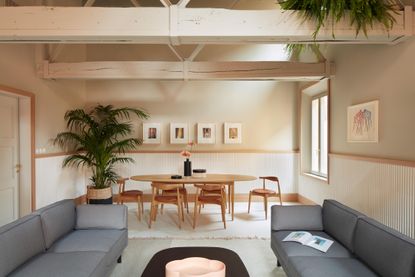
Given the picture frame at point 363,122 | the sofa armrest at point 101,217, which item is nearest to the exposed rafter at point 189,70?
the picture frame at point 363,122

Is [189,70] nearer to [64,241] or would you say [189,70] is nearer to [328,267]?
[64,241]

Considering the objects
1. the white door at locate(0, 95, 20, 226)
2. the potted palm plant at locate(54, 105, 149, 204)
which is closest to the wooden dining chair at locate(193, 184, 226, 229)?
the potted palm plant at locate(54, 105, 149, 204)

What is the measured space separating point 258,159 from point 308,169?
3.39ft

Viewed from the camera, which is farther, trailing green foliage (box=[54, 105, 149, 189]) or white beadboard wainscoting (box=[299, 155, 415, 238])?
trailing green foliage (box=[54, 105, 149, 189])

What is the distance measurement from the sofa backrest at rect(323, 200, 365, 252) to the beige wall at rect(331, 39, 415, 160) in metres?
0.92

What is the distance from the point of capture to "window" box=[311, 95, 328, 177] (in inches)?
214

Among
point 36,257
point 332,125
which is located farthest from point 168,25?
point 332,125

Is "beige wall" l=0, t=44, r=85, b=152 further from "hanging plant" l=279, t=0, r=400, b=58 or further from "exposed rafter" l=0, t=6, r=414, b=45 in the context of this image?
"hanging plant" l=279, t=0, r=400, b=58

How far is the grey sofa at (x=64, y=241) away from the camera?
1.97 metres

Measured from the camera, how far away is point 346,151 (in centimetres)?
418

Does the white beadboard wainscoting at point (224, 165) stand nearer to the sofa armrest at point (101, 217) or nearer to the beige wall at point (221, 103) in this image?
the beige wall at point (221, 103)

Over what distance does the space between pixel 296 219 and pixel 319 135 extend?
311 cm

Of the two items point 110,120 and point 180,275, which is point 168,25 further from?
point 110,120

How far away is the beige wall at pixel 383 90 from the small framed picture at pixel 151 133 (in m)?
3.49
